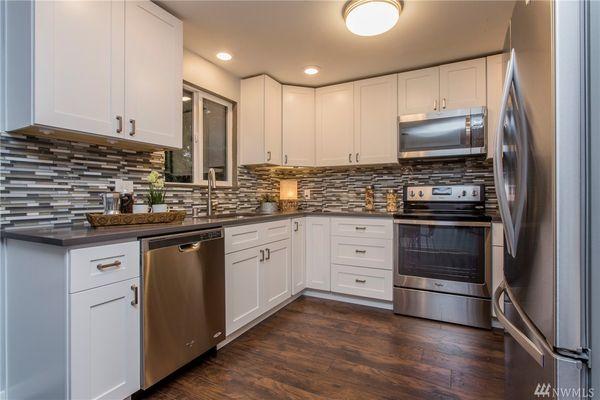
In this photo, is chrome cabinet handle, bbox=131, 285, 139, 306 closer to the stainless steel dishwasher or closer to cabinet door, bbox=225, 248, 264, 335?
the stainless steel dishwasher

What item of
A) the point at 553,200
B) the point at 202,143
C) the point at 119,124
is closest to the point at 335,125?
the point at 202,143

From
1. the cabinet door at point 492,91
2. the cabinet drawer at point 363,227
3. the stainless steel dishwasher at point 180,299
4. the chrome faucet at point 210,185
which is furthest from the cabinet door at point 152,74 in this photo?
the cabinet door at point 492,91

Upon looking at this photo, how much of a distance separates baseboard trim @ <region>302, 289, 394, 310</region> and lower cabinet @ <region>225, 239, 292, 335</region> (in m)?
0.41

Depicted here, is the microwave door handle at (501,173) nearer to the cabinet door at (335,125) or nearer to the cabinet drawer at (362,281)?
the cabinet drawer at (362,281)

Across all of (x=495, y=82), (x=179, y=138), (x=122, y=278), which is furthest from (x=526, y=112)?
(x=495, y=82)

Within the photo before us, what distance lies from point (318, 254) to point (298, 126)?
56.7 inches

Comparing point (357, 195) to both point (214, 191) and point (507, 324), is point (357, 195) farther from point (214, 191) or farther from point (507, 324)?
point (507, 324)

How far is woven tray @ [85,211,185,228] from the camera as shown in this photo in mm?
1572

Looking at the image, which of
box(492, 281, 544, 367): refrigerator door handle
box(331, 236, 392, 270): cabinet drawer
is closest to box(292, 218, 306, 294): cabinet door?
box(331, 236, 392, 270): cabinet drawer

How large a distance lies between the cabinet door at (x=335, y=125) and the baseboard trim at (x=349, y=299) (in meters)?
1.41

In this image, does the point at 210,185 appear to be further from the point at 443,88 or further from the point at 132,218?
the point at 443,88

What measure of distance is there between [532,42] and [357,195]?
8.71ft

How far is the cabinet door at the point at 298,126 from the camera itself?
326 cm

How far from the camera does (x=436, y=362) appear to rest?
Answer: 188cm
